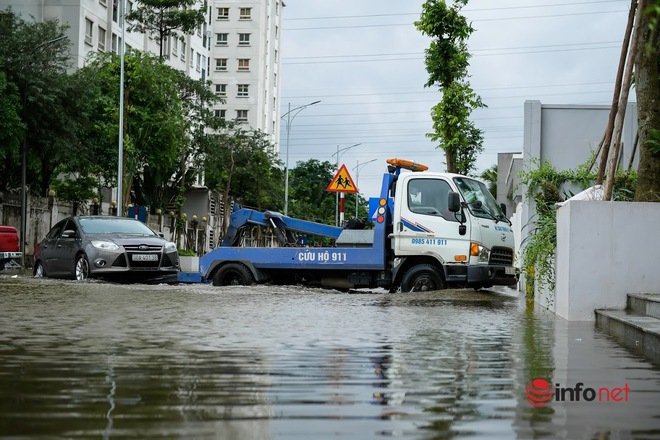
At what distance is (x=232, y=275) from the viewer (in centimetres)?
2372

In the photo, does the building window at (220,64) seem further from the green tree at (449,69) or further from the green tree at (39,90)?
A: the green tree at (449,69)

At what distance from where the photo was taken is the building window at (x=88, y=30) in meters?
61.1

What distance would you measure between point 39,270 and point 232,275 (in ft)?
18.0

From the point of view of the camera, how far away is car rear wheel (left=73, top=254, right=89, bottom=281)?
24281 millimetres

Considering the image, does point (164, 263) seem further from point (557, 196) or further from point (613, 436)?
point (613, 436)

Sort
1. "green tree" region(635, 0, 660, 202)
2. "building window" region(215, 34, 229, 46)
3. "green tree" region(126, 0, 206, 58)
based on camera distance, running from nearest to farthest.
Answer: "green tree" region(635, 0, 660, 202), "green tree" region(126, 0, 206, 58), "building window" region(215, 34, 229, 46)

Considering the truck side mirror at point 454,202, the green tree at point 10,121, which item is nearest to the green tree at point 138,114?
the green tree at point 10,121

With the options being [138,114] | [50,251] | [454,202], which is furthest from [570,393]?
[138,114]

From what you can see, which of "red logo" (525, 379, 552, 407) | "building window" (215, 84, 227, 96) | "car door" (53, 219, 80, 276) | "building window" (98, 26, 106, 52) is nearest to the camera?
"red logo" (525, 379, 552, 407)

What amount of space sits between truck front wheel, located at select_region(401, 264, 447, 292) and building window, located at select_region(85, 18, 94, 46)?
43.8 meters

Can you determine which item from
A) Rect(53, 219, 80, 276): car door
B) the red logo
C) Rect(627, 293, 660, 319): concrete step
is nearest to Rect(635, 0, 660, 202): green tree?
Rect(627, 293, 660, 319): concrete step

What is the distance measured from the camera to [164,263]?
25.0m

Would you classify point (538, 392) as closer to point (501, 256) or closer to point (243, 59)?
point (501, 256)

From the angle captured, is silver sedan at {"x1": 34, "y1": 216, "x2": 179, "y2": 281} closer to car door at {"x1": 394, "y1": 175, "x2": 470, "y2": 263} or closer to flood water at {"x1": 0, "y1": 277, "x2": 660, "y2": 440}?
car door at {"x1": 394, "y1": 175, "x2": 470, "y2": 263}
